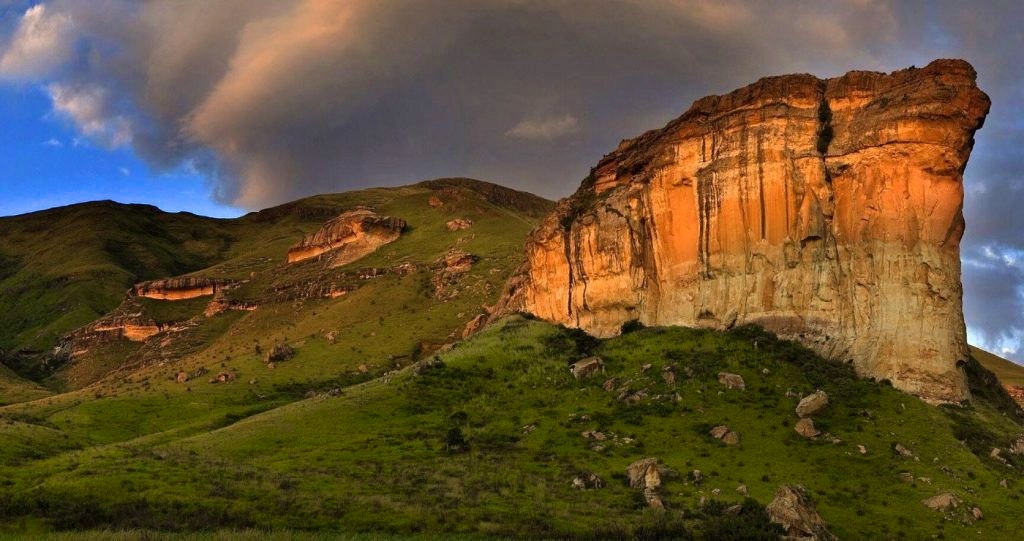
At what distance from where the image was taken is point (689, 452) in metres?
49.5

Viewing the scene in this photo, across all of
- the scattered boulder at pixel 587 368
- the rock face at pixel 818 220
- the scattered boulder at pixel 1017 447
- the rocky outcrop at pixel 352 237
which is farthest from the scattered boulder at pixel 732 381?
the rocky outcrop at pixel 352 237

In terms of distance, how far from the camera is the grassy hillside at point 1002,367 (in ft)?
507

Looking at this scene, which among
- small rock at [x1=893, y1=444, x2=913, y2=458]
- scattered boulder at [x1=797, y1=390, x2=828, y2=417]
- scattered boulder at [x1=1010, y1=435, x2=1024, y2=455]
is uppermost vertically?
scattered boulder at [x1=797, y1=390, x2=828, y2=417]

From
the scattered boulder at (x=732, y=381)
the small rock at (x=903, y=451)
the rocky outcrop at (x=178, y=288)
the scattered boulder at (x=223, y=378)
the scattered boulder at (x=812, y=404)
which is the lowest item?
the small rock at (x=903, y=451)

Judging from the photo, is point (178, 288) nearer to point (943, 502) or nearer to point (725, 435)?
point (725, 435)

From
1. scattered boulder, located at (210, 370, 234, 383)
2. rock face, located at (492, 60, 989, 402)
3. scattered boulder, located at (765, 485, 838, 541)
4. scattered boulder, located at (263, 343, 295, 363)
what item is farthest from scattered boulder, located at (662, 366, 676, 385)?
scattered boulder, located at (263, 343, 295, 363)

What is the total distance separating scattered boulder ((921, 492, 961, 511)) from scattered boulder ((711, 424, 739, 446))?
1192cm

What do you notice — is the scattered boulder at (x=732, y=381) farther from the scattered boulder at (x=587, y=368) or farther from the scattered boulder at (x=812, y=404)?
the scattered boulder at (x=587, y=368)

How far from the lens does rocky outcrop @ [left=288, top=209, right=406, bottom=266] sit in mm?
161500

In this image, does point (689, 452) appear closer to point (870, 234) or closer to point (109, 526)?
point (870, 234)

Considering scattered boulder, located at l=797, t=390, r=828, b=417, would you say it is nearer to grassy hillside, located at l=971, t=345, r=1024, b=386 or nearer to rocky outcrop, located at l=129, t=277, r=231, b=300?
grassy hillside, located at l=971, t=345, r=1024, b=386

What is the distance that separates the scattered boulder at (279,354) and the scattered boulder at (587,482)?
223 feet

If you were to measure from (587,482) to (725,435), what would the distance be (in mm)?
11041

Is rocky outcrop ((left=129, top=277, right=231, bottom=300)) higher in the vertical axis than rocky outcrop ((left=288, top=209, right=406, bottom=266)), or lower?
lower
